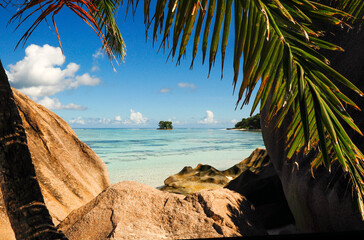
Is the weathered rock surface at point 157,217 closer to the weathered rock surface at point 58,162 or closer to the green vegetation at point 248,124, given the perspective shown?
the weathered rock surface at point 58,162

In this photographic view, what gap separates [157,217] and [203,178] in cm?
387

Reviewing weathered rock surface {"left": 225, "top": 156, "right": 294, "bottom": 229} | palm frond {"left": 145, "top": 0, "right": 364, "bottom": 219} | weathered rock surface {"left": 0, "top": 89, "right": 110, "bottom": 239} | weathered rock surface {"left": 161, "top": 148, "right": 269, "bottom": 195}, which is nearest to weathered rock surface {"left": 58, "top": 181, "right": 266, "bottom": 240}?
weathered rock surface {"left": 225, "top": 156, "right": 294, "bottom": 229}

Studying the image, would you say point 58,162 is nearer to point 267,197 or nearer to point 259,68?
point 267,197

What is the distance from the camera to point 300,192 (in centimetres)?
269

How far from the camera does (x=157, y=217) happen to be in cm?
254

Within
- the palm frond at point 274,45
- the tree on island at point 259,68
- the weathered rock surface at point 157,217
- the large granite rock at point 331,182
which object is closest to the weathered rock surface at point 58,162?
the weathered rock surface at point 157,217

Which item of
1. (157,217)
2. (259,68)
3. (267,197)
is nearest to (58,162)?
(157,217)

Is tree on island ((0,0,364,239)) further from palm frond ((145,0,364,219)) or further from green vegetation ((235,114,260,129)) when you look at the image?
green vegetation ((235,114,260,129))

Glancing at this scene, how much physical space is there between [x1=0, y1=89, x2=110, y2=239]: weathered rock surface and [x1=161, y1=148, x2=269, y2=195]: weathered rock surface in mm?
1711

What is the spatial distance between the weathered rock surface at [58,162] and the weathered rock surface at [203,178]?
171cm

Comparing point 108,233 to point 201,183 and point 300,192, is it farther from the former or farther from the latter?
point 201,183

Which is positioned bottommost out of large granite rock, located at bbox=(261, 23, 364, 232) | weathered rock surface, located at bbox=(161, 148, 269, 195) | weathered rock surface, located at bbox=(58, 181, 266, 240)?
weathered rock surface, located at bbox=(161, 148, 269, 195)

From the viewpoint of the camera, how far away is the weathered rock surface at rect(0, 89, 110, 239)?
12.1ft

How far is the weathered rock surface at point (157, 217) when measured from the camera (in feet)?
7.81
